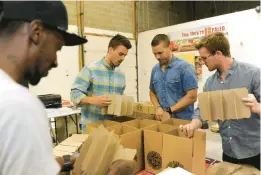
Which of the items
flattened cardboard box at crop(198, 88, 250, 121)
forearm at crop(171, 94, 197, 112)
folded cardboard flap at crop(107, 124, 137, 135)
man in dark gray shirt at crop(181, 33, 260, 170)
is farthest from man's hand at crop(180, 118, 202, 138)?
forearm at crop(171, 94, 197, 112)

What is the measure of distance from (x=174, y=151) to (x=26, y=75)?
91 cm

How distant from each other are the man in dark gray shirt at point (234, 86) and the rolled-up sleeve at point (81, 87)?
0.91 m

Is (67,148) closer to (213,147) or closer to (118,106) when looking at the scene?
(118,106)

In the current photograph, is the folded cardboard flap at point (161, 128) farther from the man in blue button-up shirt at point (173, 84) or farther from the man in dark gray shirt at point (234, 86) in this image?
the man in blue button-up shirt at point (173, 84)

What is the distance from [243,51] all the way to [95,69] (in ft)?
10.6

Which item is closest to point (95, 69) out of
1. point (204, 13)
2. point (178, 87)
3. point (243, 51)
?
point (178, 87)

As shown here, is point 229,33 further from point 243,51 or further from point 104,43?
point 104,43

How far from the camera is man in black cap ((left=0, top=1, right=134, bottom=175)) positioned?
49 centimetres

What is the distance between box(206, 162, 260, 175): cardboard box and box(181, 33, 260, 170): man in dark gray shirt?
0.71 feet

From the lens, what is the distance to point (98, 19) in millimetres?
5043

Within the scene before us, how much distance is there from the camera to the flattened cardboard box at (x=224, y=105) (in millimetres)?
1154

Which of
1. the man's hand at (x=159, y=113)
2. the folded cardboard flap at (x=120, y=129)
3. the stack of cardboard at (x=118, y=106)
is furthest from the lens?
the man's hand at (x=159, y=113)

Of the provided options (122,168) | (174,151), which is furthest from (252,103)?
(122,168)

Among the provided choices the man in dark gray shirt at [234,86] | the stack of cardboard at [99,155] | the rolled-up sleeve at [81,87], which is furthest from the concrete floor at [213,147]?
the stack of cardboard at [99,155]
